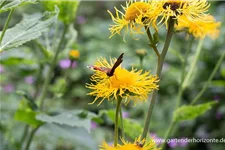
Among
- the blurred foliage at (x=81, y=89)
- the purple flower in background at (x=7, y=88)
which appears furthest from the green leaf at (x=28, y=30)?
the purple flower in background at (x=7, y=88)

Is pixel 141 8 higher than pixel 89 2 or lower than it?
higher

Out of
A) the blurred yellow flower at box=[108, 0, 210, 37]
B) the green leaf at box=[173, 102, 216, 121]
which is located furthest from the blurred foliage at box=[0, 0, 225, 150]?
the blurred yellow flower at box=[108, 0, 210, 37]

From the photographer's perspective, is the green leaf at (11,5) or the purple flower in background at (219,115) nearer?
the green leaf at (11,5)

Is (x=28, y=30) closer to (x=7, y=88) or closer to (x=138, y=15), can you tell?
(x=138, y=15)

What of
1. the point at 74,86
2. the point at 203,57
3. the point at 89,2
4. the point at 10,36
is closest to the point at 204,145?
the point at 203,57

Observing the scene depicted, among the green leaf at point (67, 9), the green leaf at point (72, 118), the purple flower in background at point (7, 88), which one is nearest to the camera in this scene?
the green leaf at point (72, 118)

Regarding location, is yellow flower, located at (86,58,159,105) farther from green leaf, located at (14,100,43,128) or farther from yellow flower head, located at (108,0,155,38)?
green leaf, located at (14,100,43,128)

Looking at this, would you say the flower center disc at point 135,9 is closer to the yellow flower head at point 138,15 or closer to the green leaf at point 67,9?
the yellow flower head at point 138,15

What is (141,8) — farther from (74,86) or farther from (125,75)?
(74,86)
